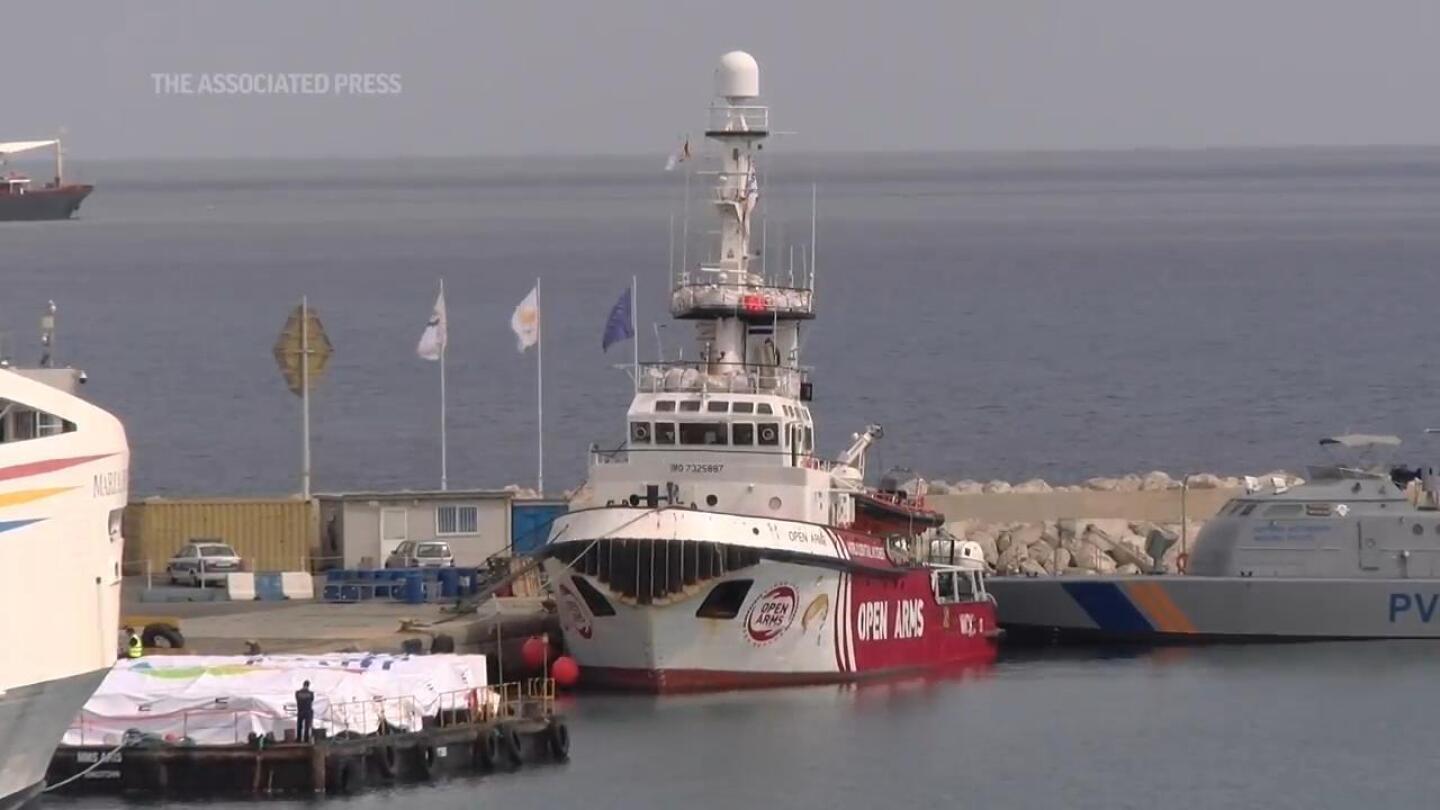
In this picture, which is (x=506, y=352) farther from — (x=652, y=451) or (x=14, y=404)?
(x=14, y=404)

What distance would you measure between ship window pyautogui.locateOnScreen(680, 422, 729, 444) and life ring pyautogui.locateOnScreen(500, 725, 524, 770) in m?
11.0

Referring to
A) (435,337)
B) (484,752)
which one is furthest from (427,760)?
(435,337)

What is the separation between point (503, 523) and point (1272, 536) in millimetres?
14483

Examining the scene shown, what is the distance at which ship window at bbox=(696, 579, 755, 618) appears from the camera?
169ft

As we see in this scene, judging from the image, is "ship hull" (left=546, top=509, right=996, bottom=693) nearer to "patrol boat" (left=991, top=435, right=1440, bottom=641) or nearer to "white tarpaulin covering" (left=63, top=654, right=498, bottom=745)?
"white tarpaulin covering" (left=63, top=654, right=498, bottom=745)

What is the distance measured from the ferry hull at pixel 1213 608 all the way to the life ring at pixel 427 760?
21301 millimetres

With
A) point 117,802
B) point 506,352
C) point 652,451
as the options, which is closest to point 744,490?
point 652,451

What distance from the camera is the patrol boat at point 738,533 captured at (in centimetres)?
5128

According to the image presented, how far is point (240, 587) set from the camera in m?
56.3

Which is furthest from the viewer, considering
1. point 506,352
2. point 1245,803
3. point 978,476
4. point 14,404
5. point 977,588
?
point 506,352

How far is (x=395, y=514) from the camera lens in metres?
59.5

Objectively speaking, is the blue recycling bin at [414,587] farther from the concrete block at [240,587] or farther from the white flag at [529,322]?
the white flag at [529,322]

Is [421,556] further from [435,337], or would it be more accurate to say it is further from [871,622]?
[871,622]

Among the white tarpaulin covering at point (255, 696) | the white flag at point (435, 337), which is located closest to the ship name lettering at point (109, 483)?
the white tarpaulin covering at point (255, 696)
